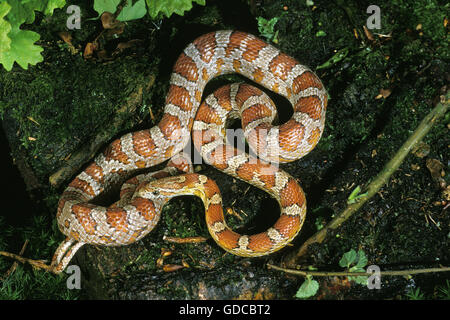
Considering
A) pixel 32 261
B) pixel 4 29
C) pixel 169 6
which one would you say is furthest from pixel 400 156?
pixel 32 261

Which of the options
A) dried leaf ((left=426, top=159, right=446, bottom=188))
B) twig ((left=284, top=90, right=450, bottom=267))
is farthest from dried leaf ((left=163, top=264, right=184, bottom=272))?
dried leaf ((left=426, top=159, right=446, bottom=188))

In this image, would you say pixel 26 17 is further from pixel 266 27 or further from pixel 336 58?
pixel 336 58

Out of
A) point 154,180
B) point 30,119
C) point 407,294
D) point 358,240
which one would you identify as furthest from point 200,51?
point 407,294

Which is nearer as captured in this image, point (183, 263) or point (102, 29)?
point (183, 263)

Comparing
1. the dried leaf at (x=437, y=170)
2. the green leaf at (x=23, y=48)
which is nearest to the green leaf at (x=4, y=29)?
the green leaf at (x=23, y=48)

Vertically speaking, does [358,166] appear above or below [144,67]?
below

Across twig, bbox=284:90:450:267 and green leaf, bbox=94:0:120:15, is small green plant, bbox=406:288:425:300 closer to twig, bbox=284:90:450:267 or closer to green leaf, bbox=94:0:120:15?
twig, bbox=284:90:450:267

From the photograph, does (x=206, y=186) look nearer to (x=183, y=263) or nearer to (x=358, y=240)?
(x=183, y=263)
